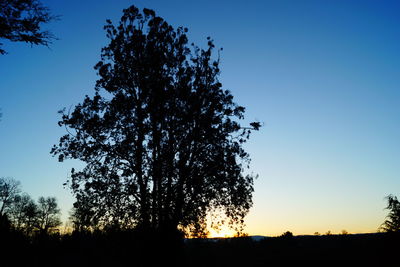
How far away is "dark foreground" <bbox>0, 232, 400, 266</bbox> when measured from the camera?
11.8m

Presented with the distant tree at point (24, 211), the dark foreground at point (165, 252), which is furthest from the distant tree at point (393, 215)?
the distant tree at point (24, 211)

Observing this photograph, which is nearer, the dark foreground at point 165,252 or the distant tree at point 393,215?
the dark foreground at point 165,252

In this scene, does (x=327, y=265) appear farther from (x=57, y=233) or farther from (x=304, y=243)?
(x=57, y=233)

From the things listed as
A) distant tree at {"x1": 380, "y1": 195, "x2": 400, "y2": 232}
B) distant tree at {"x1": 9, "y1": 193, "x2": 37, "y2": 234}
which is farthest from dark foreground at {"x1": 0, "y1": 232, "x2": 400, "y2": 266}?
distant tree at {"x1": 9, "y1": 193, "x2": 37, "y2": 234}

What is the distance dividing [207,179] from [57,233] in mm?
10299

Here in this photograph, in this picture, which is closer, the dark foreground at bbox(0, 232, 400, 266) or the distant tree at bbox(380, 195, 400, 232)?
the dark foreground at bbox(0, 232, 400, 266)

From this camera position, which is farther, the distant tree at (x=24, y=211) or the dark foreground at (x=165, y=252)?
the distant tree at (x=24, y=211)

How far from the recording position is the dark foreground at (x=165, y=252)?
11.8 meters

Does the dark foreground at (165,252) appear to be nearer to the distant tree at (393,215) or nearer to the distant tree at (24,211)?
the distant tree at (393,215)

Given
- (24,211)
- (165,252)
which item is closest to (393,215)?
(165,252)

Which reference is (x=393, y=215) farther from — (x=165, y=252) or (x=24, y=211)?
(x=24, y=211)

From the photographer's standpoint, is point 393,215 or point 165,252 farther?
point 393,215

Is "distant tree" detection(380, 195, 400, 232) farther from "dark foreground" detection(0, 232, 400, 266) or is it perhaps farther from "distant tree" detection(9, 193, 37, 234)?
"distant tree" detection(9, 193, 37, 234)

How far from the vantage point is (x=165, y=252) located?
13648mm
